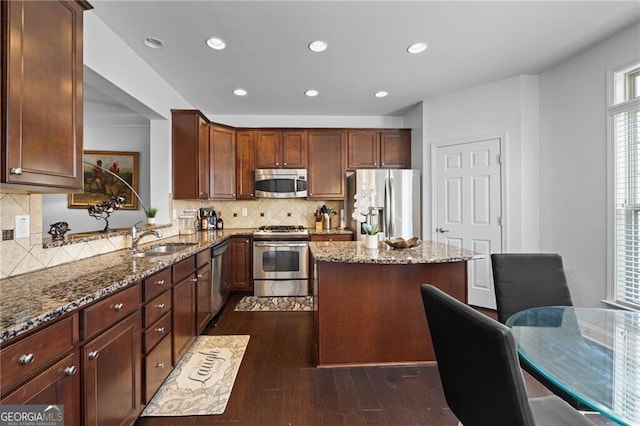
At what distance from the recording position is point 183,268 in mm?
2207

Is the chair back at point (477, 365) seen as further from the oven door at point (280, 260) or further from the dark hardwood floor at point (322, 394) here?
the oven door at point (280, 260)

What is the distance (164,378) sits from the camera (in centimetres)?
194

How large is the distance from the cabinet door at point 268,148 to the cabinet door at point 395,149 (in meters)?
1.58

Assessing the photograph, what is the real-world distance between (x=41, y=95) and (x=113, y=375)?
1383 millimetres

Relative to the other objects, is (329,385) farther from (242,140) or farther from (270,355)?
(242,140)

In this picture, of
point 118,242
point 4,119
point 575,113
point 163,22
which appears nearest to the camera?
point 4,119

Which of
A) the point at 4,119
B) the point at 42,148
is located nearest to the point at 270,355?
the point at 42,148

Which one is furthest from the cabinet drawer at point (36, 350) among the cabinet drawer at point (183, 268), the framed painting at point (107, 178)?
the framed painting at point (107, 178)

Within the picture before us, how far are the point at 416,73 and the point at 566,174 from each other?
189 cm

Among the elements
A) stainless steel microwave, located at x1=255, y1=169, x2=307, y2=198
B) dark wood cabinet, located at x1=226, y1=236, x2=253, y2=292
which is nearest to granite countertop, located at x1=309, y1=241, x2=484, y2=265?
dark wood cabinet, located at x1=226, y1=236, x2=253, y2=292

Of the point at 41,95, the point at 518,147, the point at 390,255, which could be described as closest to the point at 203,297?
the point at 390,255

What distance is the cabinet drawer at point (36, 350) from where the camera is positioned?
0.85m

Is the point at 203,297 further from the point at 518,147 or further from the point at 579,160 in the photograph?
the point at 579,160

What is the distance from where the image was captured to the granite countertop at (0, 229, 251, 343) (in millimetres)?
942
